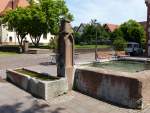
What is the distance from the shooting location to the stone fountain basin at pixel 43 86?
11062 mm

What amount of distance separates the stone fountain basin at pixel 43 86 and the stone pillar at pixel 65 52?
56 centimetres

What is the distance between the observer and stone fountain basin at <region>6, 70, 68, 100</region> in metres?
11.1

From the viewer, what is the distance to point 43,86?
36.2 ft

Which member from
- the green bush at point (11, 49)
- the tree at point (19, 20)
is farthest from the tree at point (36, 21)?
the green bush at point (11, 49)

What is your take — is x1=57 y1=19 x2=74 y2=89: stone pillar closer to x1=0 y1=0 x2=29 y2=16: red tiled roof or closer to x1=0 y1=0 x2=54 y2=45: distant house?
x1=0 y1=0 x2=54 y2=45: distant house

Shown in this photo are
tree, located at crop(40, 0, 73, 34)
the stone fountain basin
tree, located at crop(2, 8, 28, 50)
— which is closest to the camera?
the stone fountain basin

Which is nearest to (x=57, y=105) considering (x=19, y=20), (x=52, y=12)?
(x=19, y=20)

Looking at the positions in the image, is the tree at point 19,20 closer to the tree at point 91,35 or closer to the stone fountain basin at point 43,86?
the tree at point 91,35

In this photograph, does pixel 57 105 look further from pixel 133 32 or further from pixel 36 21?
pixel 133 32

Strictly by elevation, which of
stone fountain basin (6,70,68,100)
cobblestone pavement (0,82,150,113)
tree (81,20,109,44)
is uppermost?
tree (81,20,109,44)

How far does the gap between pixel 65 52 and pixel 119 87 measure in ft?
10.4

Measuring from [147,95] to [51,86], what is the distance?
360 centimetres

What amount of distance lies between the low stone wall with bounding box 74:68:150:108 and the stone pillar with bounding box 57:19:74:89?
31.0 inches

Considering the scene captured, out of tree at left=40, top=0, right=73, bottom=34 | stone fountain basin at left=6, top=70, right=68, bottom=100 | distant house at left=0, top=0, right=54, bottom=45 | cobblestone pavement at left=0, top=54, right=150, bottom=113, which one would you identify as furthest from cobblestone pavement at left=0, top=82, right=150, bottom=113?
distant house at left=0, top=0, right=54, bottom=45
